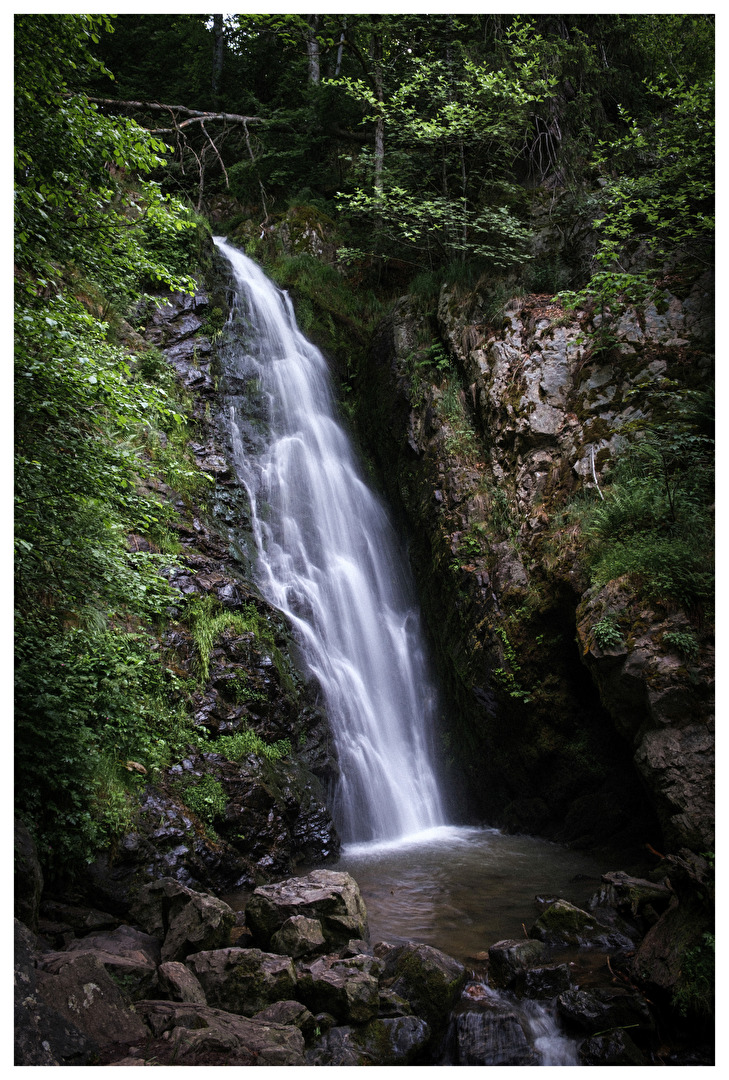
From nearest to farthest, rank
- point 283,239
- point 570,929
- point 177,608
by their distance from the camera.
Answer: point 570,929 → point 177,608 → point 283,239

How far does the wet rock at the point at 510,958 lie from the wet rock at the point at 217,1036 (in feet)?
5.88

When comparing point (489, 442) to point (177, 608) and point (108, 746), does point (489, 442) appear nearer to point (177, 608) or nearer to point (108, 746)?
point (177, 608)

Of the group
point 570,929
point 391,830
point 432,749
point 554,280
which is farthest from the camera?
point 554,280

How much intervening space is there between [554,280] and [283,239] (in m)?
7.80

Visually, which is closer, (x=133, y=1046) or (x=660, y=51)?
(x=133, y=1046)

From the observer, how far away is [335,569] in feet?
35.3

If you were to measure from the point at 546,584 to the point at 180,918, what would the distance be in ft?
19.2

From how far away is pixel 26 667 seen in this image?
16.1 ft

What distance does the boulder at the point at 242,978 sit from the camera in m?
4.28

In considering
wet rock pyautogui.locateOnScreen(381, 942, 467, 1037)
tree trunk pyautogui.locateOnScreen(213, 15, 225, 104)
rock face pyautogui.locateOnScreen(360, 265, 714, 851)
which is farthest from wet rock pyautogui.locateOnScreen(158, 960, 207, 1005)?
tree trunk pyautogui.locateOnScreen(213, 15, 225, 104)

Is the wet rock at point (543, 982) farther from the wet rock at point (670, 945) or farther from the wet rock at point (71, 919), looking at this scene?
the wet rock at point (71, 919)

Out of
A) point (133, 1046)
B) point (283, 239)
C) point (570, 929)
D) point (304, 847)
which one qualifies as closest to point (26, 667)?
point (133, 1046)

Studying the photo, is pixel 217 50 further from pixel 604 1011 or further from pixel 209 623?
Result: pixel 604 1011

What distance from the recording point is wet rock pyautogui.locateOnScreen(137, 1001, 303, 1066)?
11.6 feet
